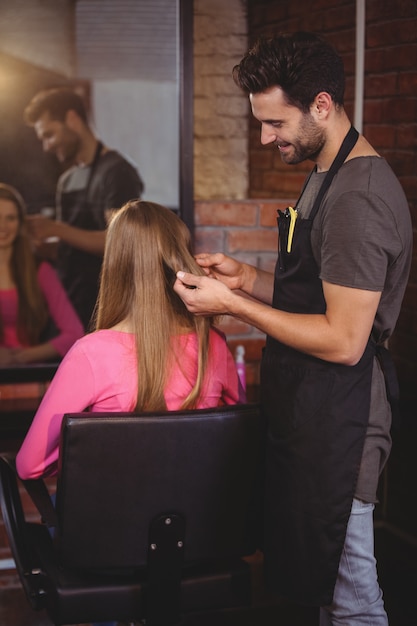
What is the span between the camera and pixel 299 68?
1.42 metres

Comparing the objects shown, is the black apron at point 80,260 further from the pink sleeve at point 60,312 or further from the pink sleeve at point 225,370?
the pink sleeve at point 225,370

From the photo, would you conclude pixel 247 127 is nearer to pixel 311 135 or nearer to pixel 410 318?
pixel 410 318

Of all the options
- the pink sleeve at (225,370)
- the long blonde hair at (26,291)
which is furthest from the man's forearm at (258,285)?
the long blonde hair at (26,291)

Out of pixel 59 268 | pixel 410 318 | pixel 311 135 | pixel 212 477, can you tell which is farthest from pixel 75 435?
pixel 410 318

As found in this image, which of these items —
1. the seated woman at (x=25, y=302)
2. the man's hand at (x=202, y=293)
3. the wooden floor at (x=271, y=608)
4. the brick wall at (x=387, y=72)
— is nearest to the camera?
the man's hand at (x=202, y=293)

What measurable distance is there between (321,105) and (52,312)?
4.32ft

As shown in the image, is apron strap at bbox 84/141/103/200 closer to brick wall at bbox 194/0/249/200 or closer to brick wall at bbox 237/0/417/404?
brick wall at bbox 194/0/249/200

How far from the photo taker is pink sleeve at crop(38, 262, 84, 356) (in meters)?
2.48

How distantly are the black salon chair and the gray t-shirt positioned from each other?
10.0 inches

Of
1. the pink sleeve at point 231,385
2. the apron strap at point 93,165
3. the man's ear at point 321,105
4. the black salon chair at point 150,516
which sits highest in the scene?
the man's ear at point 321,105

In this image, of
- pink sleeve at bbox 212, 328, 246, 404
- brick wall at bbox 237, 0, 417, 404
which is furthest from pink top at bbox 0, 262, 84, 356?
pink sleeve at bbox 212, 328, 246, 404

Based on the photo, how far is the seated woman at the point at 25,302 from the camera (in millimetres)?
2410

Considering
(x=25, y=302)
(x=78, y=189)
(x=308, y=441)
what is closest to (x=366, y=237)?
(x=308, y=441)

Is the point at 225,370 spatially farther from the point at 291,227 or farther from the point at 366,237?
the point at 366,237
